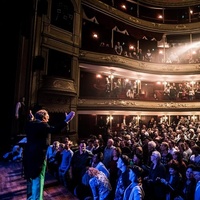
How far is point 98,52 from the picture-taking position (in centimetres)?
1380

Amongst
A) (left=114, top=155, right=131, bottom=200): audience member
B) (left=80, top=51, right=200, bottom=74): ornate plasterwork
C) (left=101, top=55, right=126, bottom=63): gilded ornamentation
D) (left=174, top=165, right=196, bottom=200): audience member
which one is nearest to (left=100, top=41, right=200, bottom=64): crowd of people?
(left=80, top=51, right=200, bottom=74): ornate plasterwork

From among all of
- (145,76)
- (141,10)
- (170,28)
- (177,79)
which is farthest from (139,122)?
(141,10)

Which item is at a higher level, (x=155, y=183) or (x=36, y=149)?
(x=36, y=149)

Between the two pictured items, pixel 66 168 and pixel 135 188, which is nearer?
pixel 135 188

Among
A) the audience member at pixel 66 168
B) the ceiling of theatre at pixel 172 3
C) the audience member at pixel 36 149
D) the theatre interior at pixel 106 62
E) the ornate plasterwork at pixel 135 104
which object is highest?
the ceiling of theatre at pixel 172 3

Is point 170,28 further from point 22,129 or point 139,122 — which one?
point 22,129

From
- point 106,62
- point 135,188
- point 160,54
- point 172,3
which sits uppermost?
point 172,3

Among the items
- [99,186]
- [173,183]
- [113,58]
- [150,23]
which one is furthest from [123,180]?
[150,23]

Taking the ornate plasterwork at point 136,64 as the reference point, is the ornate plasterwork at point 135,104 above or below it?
below

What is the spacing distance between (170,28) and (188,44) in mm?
2502

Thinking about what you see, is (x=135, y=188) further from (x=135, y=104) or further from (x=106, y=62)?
(x=135, y=104)

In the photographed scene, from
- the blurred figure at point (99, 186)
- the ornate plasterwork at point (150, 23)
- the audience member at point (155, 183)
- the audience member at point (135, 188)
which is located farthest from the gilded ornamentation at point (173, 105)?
the audience member at point (135, 188)

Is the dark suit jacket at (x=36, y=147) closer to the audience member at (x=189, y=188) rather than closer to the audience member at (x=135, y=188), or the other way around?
the audience member at (x=135, y=188)

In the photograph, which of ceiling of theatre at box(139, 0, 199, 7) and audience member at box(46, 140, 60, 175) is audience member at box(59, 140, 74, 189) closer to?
audience member at box(46, 140, 60, 175)
